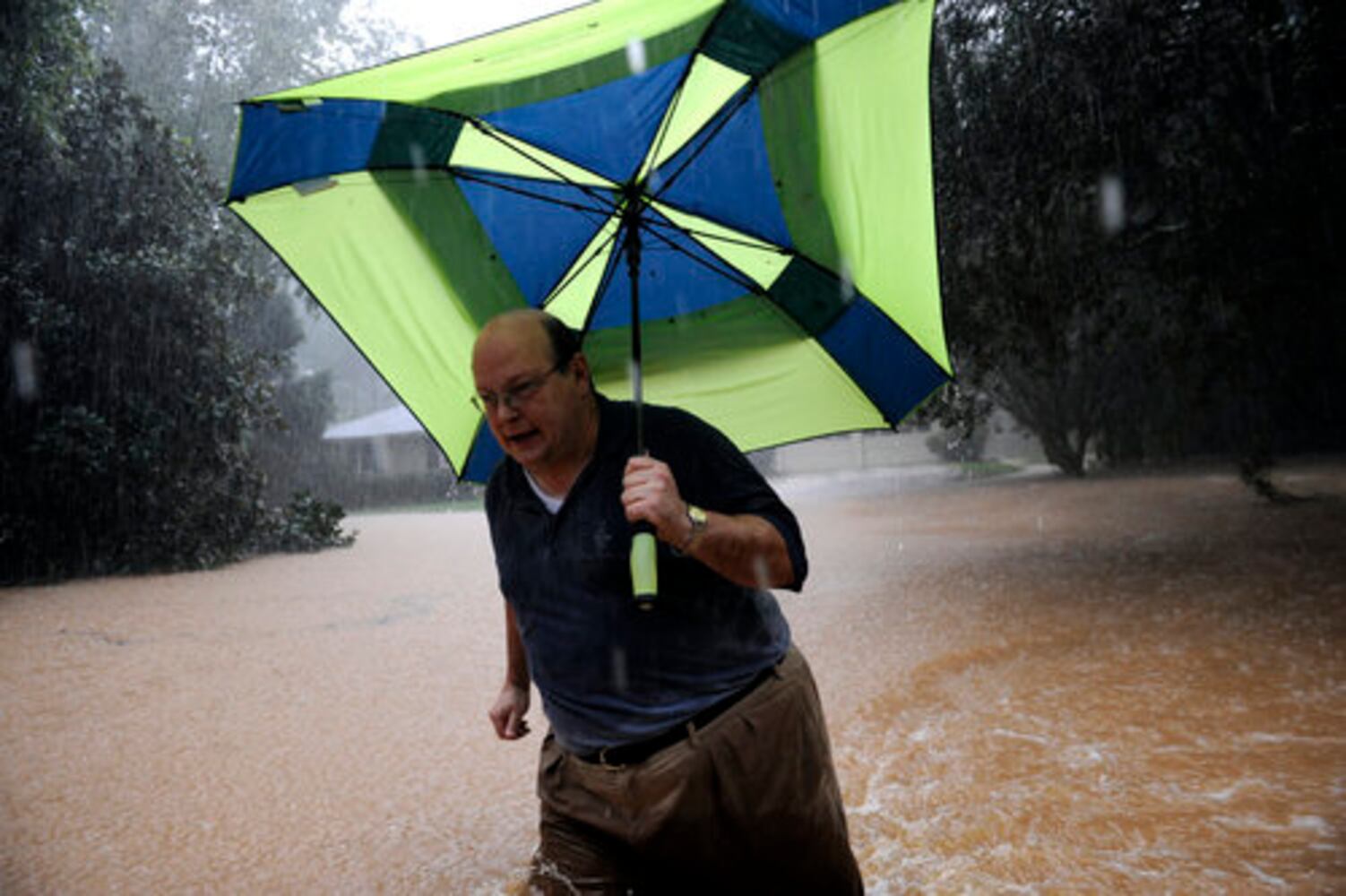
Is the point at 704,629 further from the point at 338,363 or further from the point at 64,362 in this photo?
the point at 338,363

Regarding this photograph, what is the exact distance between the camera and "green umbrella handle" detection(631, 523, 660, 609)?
1.78 meters

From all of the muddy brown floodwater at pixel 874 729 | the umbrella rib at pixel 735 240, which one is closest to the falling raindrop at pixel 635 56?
the umbrella rib at pixel 735 240

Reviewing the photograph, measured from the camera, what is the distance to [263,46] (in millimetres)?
32938

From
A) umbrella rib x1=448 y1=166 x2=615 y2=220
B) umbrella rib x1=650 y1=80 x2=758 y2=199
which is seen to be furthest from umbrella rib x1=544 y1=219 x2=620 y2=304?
umbrella rib x1=650 y1=80 x2=758 y2=199

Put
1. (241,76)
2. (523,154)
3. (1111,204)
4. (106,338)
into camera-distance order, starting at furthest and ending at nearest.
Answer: (241,76) → (106,338) → (1111,204) → (523,154)

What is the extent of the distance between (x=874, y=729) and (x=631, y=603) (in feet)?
12.8

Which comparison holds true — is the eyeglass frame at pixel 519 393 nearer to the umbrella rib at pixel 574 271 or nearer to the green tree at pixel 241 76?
the umbrella rib at pixel 574 271

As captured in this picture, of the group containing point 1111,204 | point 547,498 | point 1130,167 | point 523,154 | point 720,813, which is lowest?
point 720,813

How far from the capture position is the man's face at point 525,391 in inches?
79.5

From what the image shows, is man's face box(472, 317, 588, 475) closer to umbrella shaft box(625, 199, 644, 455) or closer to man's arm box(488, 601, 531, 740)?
umbrella shaft box(625, 199, 644, 455)

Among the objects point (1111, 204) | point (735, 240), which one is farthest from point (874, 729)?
point (1111, 204)

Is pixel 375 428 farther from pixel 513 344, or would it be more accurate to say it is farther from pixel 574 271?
pixel 513 344

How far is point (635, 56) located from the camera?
2.27 meters

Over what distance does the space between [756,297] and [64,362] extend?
14.9 meters
